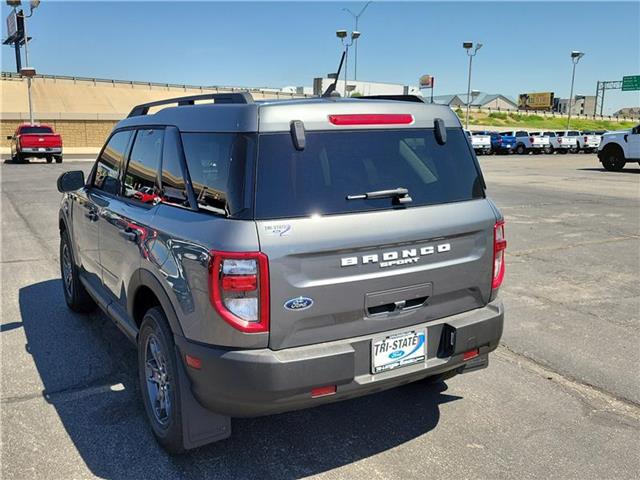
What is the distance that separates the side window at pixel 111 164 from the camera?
4.16 m

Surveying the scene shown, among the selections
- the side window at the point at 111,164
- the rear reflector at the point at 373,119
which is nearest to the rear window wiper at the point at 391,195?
the rear reflector at the point at 373,119

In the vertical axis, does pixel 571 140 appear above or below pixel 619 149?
above

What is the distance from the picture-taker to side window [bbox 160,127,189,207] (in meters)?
3.09

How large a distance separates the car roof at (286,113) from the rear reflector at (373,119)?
17mm

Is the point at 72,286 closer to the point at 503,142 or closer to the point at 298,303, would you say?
the point at 298,303

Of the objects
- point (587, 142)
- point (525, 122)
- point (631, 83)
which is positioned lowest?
point (587, 142)

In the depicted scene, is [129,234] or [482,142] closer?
[129,234]

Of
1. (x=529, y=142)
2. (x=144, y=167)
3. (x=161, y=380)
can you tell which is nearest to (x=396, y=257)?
(x=161, y=380)

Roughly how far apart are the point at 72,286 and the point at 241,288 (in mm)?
3418

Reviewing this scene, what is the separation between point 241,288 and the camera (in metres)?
2.56

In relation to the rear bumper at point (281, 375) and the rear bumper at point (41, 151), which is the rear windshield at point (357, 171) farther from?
the rear bumper at point (41, 151)

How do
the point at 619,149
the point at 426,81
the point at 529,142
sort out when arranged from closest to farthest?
the point at 619,149, the point at 529,142, the point at 426,81

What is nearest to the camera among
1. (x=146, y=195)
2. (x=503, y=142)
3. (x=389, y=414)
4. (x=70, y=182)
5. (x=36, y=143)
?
(x=146, y=195)

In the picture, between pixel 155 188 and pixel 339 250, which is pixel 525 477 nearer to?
pixel 339 250
